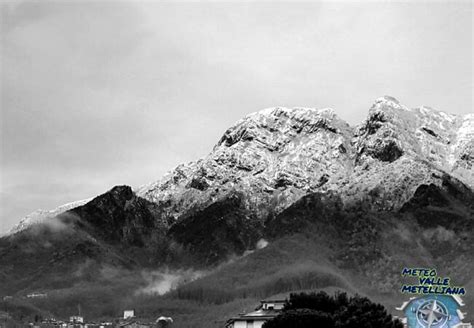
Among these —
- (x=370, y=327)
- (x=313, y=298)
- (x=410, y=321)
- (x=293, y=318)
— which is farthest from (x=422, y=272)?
(x=313, y=298)

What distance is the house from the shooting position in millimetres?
114375

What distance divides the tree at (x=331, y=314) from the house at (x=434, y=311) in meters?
43.9

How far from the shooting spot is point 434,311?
114812 millimetres

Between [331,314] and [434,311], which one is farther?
[331,314]

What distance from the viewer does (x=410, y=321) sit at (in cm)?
11631

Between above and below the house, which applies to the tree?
above

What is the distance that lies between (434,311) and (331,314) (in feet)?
208

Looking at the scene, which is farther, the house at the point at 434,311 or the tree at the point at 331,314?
the tree at the point at 331,314

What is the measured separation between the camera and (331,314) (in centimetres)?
17688

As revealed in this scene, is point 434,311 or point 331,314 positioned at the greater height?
point 331,314

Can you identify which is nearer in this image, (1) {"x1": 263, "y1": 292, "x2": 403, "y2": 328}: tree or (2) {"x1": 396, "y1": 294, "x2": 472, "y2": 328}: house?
(2) {"x1": 396, "y1": 294, "x2": 472, "y2": 328}: house

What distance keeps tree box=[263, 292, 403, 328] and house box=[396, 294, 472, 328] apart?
4391 cm

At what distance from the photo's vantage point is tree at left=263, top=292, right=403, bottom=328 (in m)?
160

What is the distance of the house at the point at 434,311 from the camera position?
114375 millimetres
